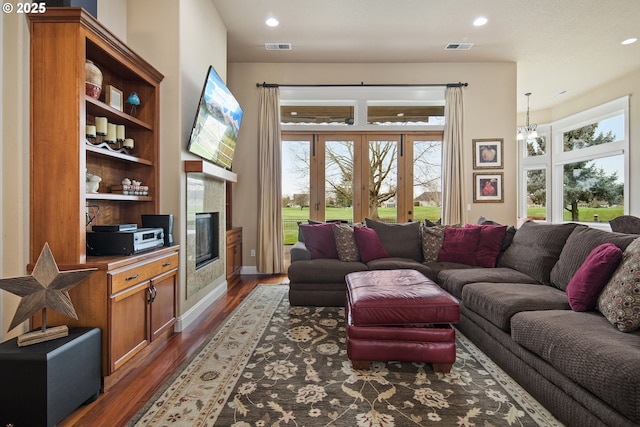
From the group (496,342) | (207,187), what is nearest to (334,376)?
(496,342)

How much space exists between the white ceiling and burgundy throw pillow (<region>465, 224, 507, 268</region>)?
8.98 feet

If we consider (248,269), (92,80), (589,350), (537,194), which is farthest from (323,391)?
(537,194)

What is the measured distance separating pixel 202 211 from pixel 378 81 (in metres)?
3.77

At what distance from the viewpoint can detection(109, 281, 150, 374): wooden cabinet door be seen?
1923 millimetres

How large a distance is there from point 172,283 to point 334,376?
5.25 feet

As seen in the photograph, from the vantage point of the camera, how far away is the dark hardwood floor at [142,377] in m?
1.65

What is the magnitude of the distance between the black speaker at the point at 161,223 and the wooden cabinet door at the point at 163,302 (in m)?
0.29

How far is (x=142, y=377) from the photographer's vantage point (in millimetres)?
2061

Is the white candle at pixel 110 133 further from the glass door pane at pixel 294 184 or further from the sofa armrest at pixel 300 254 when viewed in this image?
the glass door pane at pixel 294 184

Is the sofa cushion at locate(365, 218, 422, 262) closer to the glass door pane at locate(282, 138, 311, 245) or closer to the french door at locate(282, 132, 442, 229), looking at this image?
the french door at locate(282, 132, 442, 229)

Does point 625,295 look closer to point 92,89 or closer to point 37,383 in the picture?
point 37,383

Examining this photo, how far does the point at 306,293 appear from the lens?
3.43 m

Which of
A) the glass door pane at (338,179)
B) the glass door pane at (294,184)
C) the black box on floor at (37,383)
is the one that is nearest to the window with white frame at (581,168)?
the glass door pane at (338,179)

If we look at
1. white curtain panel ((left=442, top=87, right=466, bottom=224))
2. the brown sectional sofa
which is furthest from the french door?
the brown sectional sofa
